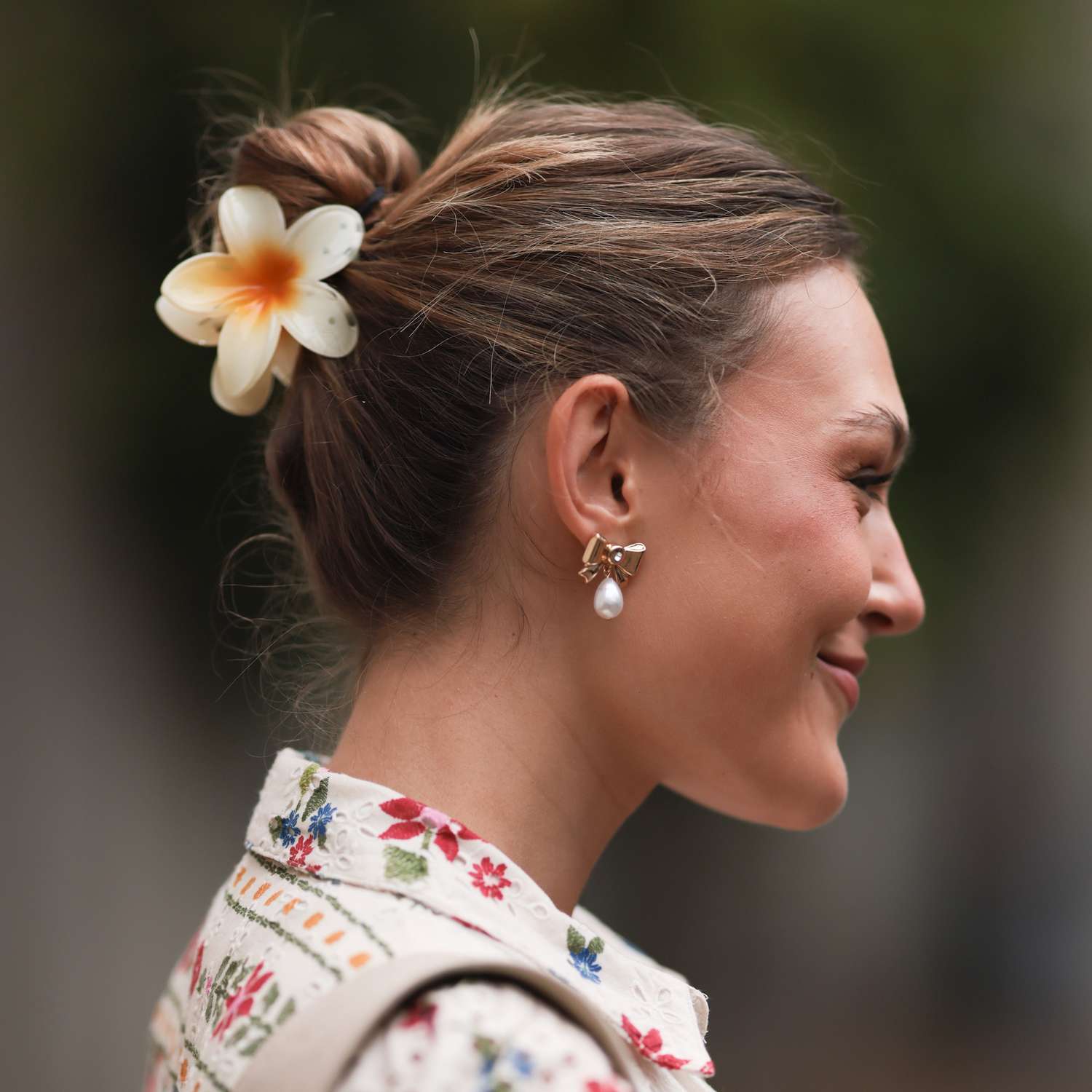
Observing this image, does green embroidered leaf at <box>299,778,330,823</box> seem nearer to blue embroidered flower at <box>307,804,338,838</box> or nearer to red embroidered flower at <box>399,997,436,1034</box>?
blue embroidered flower at <box>307,804,338,838</box>

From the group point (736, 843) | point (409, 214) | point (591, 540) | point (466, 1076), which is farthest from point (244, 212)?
point (736, 843)

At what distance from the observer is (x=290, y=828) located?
4.27 feet

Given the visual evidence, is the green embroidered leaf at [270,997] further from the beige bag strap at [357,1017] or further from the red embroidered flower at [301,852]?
the red embroidered flower at [301,852]

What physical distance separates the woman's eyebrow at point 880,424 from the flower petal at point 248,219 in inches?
27.8

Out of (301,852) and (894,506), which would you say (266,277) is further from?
(894,506)

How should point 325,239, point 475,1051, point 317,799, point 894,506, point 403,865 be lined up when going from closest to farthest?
point 475,1051 < point 403,865 < point 317,799 < point 325,239 < point 894,506

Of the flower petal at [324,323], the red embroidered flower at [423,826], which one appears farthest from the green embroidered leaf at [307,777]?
the flower petal at [324,323]

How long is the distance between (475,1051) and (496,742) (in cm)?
41

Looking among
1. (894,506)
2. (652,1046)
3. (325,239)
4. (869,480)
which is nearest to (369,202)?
(325,239)

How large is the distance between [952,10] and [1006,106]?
0.31m

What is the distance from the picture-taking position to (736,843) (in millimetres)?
4270

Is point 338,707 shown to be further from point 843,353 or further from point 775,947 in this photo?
point 775,947

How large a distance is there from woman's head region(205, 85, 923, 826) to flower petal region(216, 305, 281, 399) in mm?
69

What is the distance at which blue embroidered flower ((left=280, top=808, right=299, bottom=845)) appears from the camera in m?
1.29
